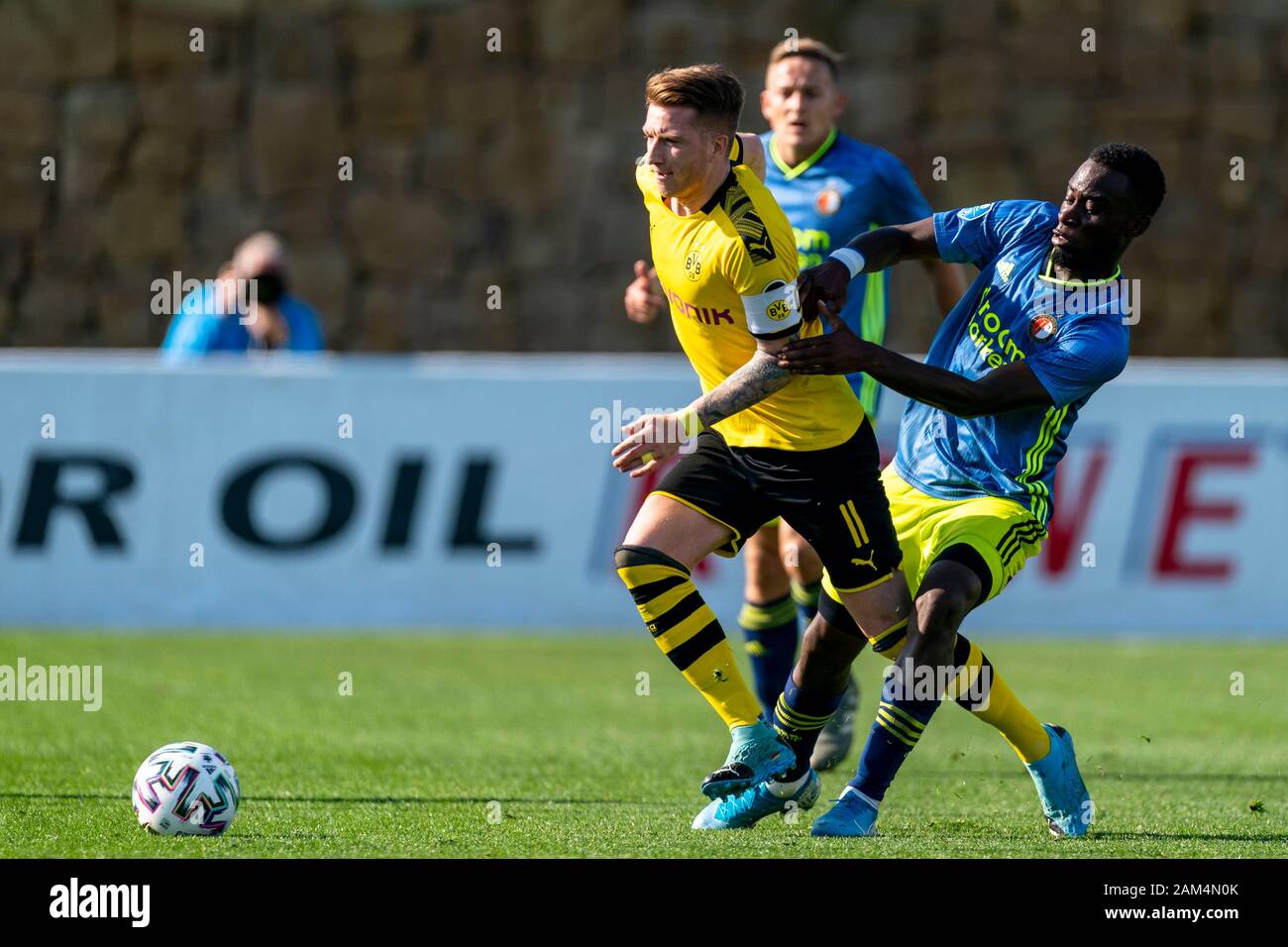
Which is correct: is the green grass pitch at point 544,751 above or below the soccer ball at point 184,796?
below

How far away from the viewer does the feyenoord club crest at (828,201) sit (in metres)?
8.05

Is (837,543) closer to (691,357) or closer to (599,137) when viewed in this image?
(691,357)

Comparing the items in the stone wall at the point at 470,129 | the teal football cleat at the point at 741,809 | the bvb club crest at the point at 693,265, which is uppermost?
the stone wall at the point at 470,129

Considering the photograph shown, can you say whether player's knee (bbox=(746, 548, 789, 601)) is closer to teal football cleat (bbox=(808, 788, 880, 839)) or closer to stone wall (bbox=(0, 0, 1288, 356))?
teal football cleat (bbox=(808, 788, 880, 839))

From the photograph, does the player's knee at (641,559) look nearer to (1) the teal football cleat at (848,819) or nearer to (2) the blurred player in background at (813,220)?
(1) the teal football cleat at (848,819)

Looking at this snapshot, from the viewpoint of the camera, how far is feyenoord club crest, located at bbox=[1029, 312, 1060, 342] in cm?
630

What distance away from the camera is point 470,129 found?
18.1 m

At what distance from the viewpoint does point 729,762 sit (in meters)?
6.11

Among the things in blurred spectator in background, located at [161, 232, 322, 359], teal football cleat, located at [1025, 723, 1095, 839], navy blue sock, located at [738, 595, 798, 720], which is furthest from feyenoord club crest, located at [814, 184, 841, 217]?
blurred spectator in background, located at [161, 232, 322, 359]

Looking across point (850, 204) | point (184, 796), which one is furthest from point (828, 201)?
point (184, 796)

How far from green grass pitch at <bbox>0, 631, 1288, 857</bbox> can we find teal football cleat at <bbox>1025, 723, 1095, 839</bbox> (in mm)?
A: 94

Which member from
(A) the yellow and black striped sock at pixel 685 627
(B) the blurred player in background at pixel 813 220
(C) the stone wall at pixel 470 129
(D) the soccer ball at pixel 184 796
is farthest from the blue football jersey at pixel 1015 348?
(C) the stone wall at pixel 470 129

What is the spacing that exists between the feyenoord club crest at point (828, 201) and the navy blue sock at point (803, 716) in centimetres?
220
